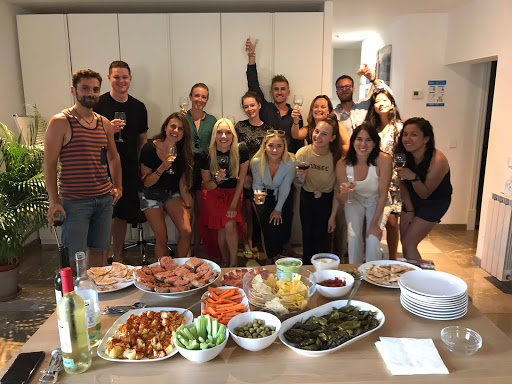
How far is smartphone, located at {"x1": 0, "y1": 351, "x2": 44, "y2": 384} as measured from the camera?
45.1 inches

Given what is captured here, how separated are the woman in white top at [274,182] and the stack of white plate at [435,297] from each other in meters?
1.82

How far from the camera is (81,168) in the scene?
2578 mm

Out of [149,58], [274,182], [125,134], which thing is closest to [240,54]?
[149,58]

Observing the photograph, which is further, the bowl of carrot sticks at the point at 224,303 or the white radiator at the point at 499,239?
the white radiator at the point at 499,239

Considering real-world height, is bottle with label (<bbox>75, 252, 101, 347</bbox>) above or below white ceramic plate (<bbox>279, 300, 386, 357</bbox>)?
above

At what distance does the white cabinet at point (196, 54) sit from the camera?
4.09m

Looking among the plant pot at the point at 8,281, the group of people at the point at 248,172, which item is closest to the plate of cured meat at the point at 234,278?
the group of people at the point at 248,172

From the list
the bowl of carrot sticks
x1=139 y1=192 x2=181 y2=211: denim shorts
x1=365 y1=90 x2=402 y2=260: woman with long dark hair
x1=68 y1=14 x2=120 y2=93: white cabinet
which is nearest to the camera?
the bowl of carrot sticks

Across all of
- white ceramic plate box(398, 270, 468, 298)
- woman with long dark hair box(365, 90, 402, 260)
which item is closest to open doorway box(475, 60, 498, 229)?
woman with long dark hair box(365, 90, 402, 260)

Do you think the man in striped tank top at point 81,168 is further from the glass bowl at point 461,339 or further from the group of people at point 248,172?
the glass bowl at point 461,339

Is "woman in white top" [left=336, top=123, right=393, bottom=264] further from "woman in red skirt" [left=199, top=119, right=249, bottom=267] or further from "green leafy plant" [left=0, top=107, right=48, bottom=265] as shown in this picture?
"green leafy plant" [left=0, top=107, right=48, bottom=265]

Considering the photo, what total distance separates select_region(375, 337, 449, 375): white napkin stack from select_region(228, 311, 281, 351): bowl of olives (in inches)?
13.8

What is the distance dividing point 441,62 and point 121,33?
3737mm

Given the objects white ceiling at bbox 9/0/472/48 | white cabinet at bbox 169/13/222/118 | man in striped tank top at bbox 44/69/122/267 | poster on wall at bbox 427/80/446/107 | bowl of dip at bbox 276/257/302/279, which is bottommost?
bowl of dip at bbox 276/257/302/279
